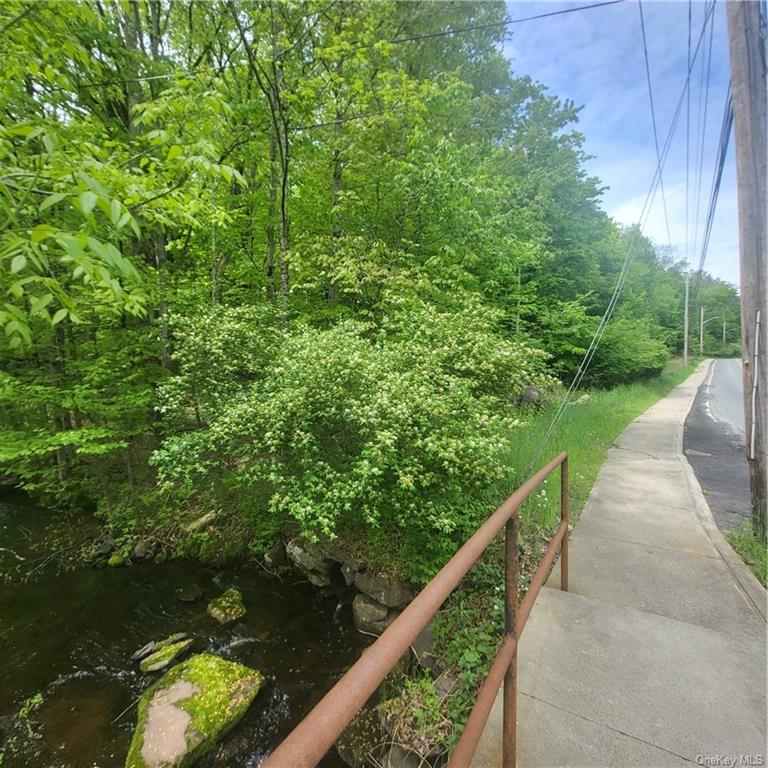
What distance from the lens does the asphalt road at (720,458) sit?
4018 millimetres

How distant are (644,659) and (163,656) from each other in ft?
12.3

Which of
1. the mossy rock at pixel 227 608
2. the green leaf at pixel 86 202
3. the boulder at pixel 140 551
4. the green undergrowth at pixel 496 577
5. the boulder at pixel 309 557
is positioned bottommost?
the mossy rock at pixel 227 608

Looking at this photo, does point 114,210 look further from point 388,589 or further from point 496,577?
point 388,589

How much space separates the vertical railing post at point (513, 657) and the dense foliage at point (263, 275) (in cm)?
138

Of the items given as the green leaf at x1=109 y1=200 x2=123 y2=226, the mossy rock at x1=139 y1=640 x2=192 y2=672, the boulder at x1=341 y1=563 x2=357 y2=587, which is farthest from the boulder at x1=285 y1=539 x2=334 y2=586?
the green leaf at x1=109 y1=200 x2=123 y2=226

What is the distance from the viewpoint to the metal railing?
542mm

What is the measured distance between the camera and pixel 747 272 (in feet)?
10.2

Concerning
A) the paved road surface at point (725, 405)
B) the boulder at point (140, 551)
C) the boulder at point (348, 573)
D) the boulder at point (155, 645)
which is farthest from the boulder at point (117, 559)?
the paved road surface at point (725, 405)

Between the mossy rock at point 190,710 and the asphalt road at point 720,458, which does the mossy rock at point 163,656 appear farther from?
the asphalt road at point 720,458

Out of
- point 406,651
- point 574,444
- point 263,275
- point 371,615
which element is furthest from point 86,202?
point 263,275

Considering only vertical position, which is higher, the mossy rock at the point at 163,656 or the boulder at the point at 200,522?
the boulder at the point at 200,522

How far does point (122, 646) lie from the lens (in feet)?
11.6

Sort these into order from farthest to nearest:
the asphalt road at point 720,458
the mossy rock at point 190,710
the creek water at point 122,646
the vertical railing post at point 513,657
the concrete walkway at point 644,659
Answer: the asphalt road at point 720,458 < the creek water at point 122,646 < the mossy rock at point 190,710 < the concrete walkway at point 644,659 < the vertical railing post at point 513,657

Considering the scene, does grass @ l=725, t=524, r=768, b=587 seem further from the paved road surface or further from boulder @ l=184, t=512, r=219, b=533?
boulder @ l=184, t=512, r=219, b=533
